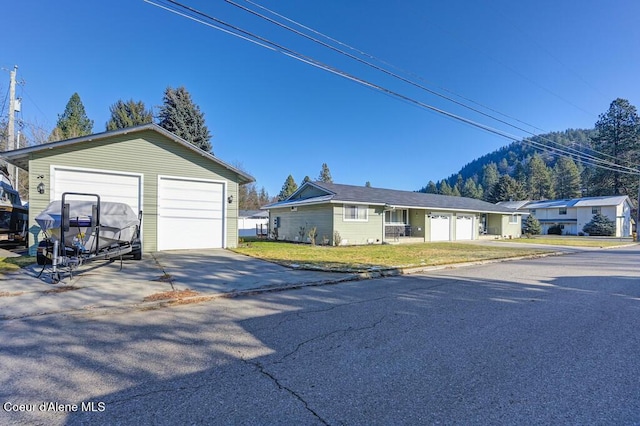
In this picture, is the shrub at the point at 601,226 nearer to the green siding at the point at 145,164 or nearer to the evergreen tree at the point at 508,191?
the evergreen tree at the point at 508,191

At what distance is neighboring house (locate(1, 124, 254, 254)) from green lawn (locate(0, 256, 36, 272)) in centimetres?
123

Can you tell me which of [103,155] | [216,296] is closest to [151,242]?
[103,155]

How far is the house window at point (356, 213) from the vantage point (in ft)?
62.5

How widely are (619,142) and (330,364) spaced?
6270 centimetres

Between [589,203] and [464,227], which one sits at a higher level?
[589,203]

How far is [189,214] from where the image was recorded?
13.7 meters

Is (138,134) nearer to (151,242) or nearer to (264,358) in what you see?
(151,242)

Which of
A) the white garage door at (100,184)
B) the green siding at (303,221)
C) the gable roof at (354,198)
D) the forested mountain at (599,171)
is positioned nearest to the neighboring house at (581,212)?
the forested mountain at (599,171)

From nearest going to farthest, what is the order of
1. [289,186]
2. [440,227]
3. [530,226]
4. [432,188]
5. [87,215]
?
[87,215], [440,227], [530,226], [289,186], [432,188]

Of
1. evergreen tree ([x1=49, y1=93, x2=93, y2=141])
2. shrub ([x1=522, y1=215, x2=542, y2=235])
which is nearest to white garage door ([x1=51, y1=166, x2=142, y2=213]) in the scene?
evergreen tree ([x1=49, y1=93, x2=93, y2=141])

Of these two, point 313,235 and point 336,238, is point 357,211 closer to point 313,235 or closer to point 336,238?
point 336,238

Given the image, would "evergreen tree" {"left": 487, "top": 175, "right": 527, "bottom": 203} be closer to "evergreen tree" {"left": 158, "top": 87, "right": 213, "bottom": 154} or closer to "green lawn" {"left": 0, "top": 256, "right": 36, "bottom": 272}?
"evergreen tree" {"left": 158, "top": 87, "right": 213, "bottom": 154}

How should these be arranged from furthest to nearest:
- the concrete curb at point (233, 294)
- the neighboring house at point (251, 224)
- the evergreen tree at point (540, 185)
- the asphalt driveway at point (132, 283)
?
the evergreen tree at point (540, 185), the neighboring house at point (251, 224), the asphalt driveway at point (132, 283), the concrete curb at point (233, 294)

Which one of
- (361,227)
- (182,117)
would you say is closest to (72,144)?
(361,227)
